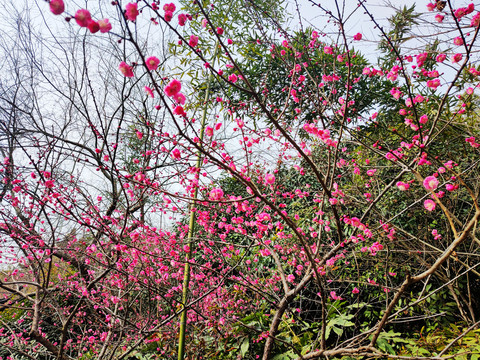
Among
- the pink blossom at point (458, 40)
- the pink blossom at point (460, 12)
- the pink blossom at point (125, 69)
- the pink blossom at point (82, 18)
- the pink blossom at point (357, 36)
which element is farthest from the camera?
the pink blossom at point (357, 36)

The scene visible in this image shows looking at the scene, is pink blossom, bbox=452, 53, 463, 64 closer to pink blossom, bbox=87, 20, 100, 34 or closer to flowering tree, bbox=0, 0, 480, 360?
flowering tree, bbox=0, 0, 480, 360

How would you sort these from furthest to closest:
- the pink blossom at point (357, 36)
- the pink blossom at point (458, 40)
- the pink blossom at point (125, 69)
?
the pink blossom at point (357, 36) → the pink blossom at point (458, 40) → the pink blossom at point (125, 69)

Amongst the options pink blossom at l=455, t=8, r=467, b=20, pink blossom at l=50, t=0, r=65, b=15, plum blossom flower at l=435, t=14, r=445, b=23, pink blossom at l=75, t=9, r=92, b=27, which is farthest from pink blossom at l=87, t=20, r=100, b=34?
plum blossom flower at l=435, t=14, r=445, b=23

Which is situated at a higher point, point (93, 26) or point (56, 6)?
point (56, 6)

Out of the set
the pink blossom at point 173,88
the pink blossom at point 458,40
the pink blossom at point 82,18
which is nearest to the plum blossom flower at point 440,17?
the pink blossom at point 458,40

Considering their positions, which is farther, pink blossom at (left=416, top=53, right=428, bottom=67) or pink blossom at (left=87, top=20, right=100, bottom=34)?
pink blossom at (left=416, top=53, right=428, bottom=67)

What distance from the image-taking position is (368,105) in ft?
19.0

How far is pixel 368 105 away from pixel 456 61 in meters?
4.23

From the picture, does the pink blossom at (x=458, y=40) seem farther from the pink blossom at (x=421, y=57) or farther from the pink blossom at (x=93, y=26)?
the pink blossom at (x=93, y=26)

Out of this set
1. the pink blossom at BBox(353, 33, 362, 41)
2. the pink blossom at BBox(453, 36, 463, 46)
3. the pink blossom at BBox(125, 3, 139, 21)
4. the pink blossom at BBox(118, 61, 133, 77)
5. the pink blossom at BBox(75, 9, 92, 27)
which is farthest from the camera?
the pink blossom at BBox(353, 33, 362, 41)

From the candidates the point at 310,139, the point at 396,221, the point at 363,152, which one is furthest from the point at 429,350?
the point at 310,139

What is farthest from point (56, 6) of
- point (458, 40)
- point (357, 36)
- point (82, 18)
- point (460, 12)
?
point (458, 40)

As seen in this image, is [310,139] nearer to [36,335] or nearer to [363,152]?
[363,152]

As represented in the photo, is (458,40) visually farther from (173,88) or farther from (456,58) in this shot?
(173,88)
